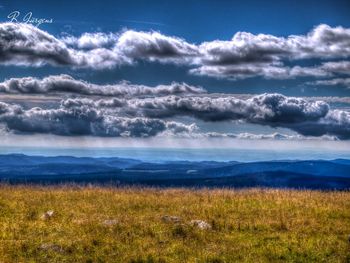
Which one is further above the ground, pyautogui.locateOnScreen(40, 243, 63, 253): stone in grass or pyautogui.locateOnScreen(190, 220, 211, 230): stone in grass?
pyautogui.locateOnScreen(190, 220, 211, 230): stone in grass

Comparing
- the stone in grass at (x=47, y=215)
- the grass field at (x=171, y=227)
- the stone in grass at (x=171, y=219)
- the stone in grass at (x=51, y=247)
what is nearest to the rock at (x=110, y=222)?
the grass field at (x=171, y=227)

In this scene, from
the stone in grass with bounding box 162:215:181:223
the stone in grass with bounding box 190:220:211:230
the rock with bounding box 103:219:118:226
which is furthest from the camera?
the stone in grass with bounding box 162:215:181:223

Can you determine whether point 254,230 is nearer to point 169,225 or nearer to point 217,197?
point 169,225

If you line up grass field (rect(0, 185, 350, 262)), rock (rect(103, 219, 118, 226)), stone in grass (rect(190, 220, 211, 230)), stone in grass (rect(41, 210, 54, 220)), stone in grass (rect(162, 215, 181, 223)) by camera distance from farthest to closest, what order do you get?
1. stone in grass (rect(41, 210, 54, 220))
2. stone in grass (rect(162, 215, 181, 223))
3. rock (rect(103, 219, 118, 226))
4. stone in grass (rect(190, 220, 211, 230))
5. grass field (rect(0, 185, 350, 262))

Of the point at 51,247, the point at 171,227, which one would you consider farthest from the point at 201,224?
the point at 51,247

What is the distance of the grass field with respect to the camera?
686 inches

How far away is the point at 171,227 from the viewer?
68.8ft

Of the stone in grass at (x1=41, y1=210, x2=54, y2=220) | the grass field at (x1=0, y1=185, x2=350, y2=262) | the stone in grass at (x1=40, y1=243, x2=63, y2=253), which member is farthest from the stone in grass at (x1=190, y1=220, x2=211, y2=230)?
the stone in grass at (x1=41, y1=210, x2=54, y2=220)

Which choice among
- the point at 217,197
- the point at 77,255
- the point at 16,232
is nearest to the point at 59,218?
the point at 16,232

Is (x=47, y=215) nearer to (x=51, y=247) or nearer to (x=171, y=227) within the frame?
(x=51, y=247)

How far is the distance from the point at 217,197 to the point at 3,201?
39.8 ft

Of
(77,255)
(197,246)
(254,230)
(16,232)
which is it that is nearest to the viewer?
(77,255)

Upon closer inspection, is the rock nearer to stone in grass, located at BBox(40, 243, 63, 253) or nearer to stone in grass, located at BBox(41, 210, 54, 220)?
stone in grass, located at BBox(41, 210, 54, 220)

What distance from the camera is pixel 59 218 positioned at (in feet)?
76.6
